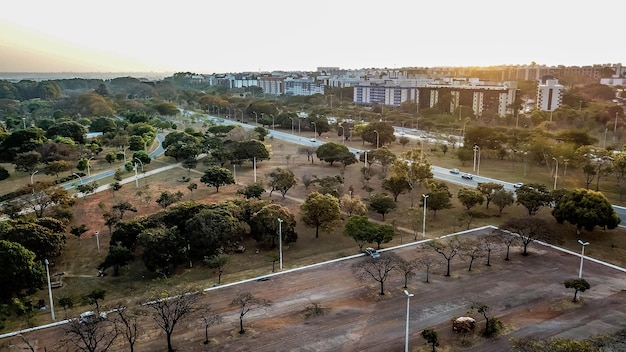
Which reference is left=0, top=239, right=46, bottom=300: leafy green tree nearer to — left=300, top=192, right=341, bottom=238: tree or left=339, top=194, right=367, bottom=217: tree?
left=300, top=192, right=341, bottom=238: tree

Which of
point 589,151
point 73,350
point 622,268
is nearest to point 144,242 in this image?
point 73,350

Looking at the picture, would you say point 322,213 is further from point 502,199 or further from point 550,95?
point 550,95

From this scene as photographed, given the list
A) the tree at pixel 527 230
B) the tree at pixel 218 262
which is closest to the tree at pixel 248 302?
the tree at pixel 218 262

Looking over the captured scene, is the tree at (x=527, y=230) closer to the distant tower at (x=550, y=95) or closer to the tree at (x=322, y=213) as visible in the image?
the tree at (x=322, y=213)

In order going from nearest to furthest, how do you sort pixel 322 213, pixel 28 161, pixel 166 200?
pixel 322 213 → pixel 166 200 → pixel 28 161

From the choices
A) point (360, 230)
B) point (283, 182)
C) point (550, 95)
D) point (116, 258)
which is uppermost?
point (550, 95)

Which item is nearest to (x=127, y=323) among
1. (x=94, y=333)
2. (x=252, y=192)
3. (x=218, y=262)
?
(x=94, y=333)
